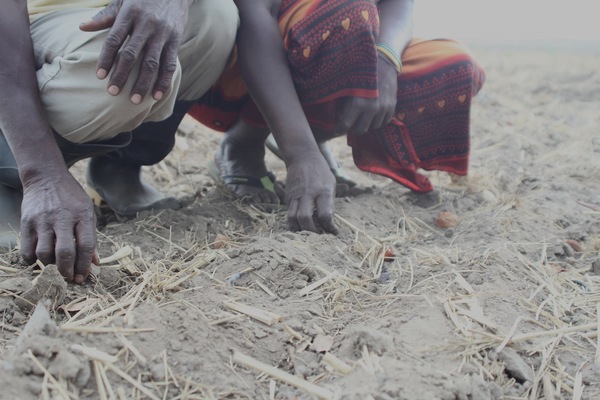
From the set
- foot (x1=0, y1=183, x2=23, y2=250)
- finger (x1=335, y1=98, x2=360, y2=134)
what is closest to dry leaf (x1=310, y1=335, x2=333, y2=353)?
foot (x1=0, y1=183, x2=23, y2=250)

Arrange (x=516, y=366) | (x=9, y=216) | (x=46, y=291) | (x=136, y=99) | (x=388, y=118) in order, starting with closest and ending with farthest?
(x=516, y=366) → (x=46, y=291) → (x=136, y=99) → (x=9, y=216) → (x=388, y=118)

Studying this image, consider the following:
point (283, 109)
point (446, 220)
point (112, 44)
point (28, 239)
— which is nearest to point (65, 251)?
point (28, 239)

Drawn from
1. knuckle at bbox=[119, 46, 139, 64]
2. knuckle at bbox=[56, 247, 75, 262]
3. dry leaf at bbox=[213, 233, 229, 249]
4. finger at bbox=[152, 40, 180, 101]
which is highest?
knuckle at bbox=[119, 46, 139, 64]

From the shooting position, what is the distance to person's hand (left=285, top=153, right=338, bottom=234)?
2.20 meters

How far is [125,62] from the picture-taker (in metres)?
1.75

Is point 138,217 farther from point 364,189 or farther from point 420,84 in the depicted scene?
point 420,84

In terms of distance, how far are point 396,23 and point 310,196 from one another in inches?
33.8

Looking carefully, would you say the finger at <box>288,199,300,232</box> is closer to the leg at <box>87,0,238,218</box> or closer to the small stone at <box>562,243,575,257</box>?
the leg at <box>87,0,238,218</box>

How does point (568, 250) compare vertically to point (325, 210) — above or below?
below

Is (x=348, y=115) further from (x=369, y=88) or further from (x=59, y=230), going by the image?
(x=59, y=230)

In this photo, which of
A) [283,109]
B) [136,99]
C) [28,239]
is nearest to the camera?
[28,239]

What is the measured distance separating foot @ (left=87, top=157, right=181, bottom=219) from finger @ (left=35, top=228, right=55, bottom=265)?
0.82 m

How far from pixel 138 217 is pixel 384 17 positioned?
1206 millimetres

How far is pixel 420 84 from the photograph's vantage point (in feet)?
8.60
